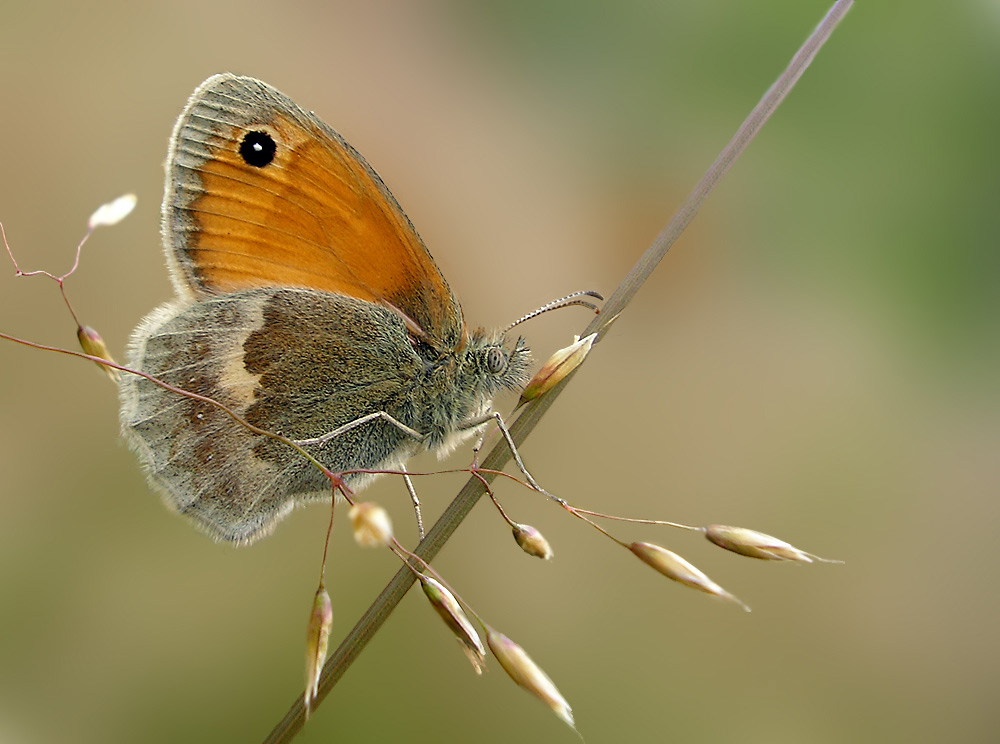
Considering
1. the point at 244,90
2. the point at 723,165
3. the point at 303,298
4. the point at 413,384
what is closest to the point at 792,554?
the point at 723,165

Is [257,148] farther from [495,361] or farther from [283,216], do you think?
[495,361]

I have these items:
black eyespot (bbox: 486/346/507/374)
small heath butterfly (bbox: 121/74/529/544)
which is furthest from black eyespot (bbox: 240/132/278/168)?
black eyespot (bbox: 486/346/507/374)

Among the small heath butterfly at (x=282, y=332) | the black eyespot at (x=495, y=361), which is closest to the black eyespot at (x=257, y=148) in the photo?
the small heath butterfly at (x=282, y=332)

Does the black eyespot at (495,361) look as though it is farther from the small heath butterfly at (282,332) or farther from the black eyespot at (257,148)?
the black eyespot at (257,148)

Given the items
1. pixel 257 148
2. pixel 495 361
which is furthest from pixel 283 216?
pixel 495 361

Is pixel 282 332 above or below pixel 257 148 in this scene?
below

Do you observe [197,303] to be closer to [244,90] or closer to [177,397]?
[177,397]
